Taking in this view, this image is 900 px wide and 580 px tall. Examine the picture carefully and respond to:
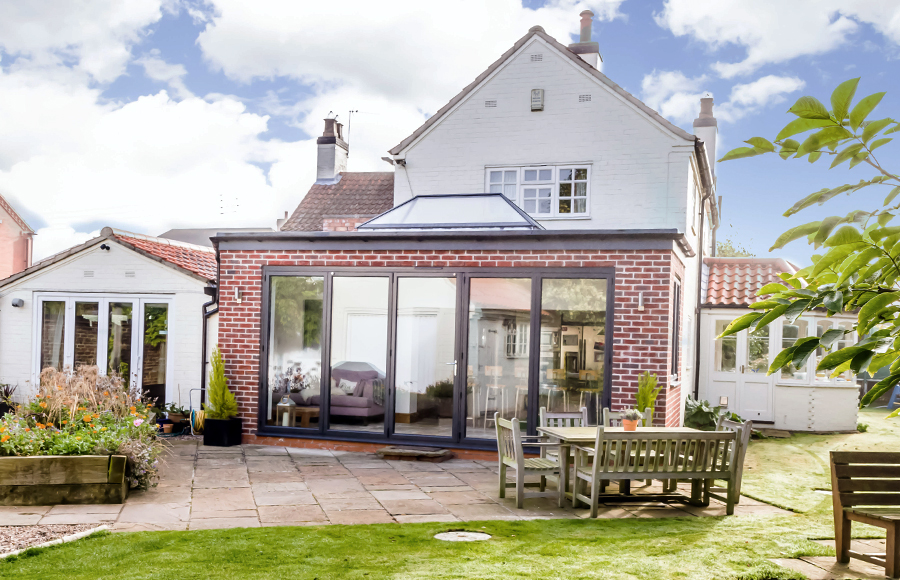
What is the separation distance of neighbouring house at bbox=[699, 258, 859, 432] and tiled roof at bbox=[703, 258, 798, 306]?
1.5 inches

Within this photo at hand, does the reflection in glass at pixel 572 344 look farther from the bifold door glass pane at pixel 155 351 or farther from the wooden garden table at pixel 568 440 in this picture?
the bifold door glass pane at pixel 155 351

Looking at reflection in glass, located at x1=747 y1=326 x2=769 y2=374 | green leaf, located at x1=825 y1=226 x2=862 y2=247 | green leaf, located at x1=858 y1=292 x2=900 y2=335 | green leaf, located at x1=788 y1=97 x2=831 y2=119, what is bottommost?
reflection in glass, located at x1=747 y1=326 x2=769 y2=374

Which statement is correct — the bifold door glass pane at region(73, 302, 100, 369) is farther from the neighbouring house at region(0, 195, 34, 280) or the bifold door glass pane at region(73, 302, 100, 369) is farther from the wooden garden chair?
the neighbouring house at region(0, 195, 34, 280)

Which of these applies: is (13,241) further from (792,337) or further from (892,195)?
(892,195)

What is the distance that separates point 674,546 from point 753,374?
10016mm

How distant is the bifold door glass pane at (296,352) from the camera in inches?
448

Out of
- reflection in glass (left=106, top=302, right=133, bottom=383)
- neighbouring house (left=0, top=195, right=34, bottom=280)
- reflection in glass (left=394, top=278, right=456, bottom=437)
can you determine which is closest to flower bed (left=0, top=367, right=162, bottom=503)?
reflection in glass (left=106, top=302, right=133, bottom=383)

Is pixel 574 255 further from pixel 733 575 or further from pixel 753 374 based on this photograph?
pixel 753 374

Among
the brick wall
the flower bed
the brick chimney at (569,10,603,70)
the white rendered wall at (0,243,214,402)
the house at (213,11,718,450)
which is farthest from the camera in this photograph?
the brick wall

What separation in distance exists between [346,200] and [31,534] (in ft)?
45.4

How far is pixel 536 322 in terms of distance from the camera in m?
10.5

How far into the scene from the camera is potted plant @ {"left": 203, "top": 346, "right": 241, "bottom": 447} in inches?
437

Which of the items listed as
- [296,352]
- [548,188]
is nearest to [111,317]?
[296,352]

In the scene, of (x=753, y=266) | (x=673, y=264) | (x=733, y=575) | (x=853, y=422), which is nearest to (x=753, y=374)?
(x=853, y=422)
